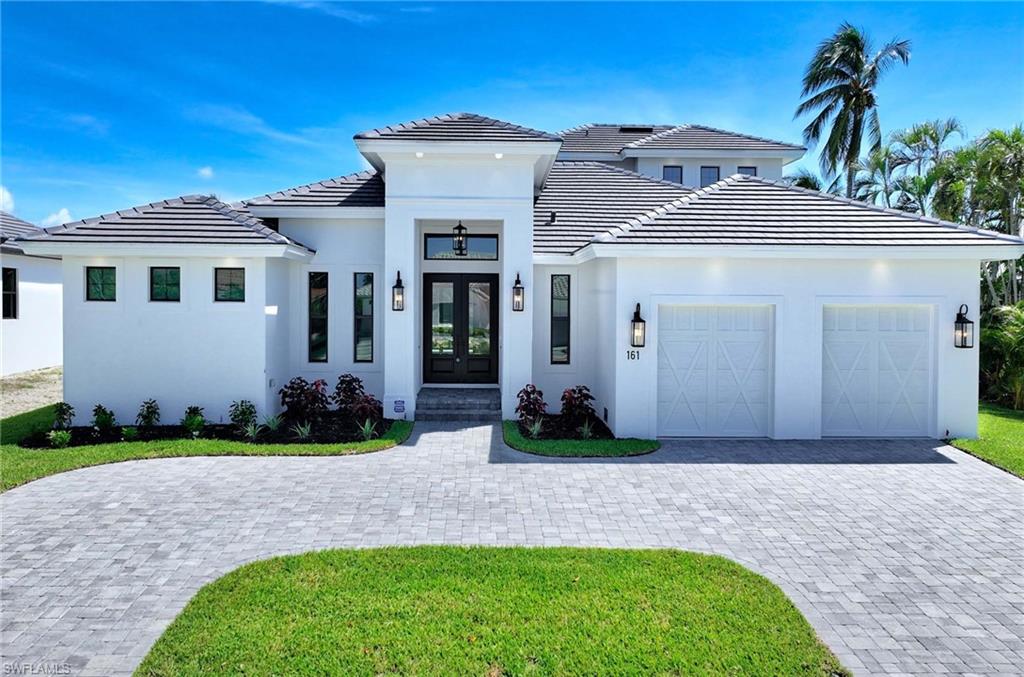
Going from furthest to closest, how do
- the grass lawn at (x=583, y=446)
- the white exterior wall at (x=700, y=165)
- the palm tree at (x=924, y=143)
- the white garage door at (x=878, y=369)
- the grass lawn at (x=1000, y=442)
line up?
the white exterior wall at (x=700, y=165)
the palm tree at (x=924, y=143)
the white garage door at (x=878, y=369)
the grass lawn at (x=583, y=446)
the grass lawn at (x=1000, y=442)

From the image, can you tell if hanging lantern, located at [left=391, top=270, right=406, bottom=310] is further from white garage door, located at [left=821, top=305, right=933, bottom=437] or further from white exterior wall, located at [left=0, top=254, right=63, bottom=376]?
white exterior wall, located at [left=0, top=254, right=63, bottom=376]

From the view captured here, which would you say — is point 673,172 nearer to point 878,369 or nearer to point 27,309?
point 878,369

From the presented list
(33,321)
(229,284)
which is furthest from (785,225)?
(33,321)

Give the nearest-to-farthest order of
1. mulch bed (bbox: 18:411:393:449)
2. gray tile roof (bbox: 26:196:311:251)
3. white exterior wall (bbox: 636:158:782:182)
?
mulch bed (bbox: 18:411:393:449)
gray tile roof (bbox: 26:196:311:251)
white exterior wall (bbox: 636:158:782:182)

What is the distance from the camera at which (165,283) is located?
36.3 ft

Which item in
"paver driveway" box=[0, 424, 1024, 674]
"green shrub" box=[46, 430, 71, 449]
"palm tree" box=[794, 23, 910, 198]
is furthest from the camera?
"palm tree" box=[794, 23, 910, 198]

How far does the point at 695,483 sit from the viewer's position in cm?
811

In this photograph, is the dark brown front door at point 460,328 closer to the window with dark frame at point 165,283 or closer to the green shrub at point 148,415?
the window with dark frame at point 165,283

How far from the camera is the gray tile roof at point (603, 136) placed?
76.9 ft

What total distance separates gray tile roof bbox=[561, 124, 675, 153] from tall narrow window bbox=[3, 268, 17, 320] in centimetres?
1842

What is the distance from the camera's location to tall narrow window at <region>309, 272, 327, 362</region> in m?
12.7

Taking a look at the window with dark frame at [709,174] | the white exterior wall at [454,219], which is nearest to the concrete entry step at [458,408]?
the white exterior wall at [454,219]

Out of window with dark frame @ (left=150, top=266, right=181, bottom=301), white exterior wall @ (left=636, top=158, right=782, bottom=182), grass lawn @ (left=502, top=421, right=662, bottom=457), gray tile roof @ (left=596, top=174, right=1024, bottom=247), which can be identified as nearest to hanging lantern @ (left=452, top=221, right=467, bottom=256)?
gray tile roof @ (left=596, top=174, right=1024, bottom=247)

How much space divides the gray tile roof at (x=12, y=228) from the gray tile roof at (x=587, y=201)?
15.6 meters
